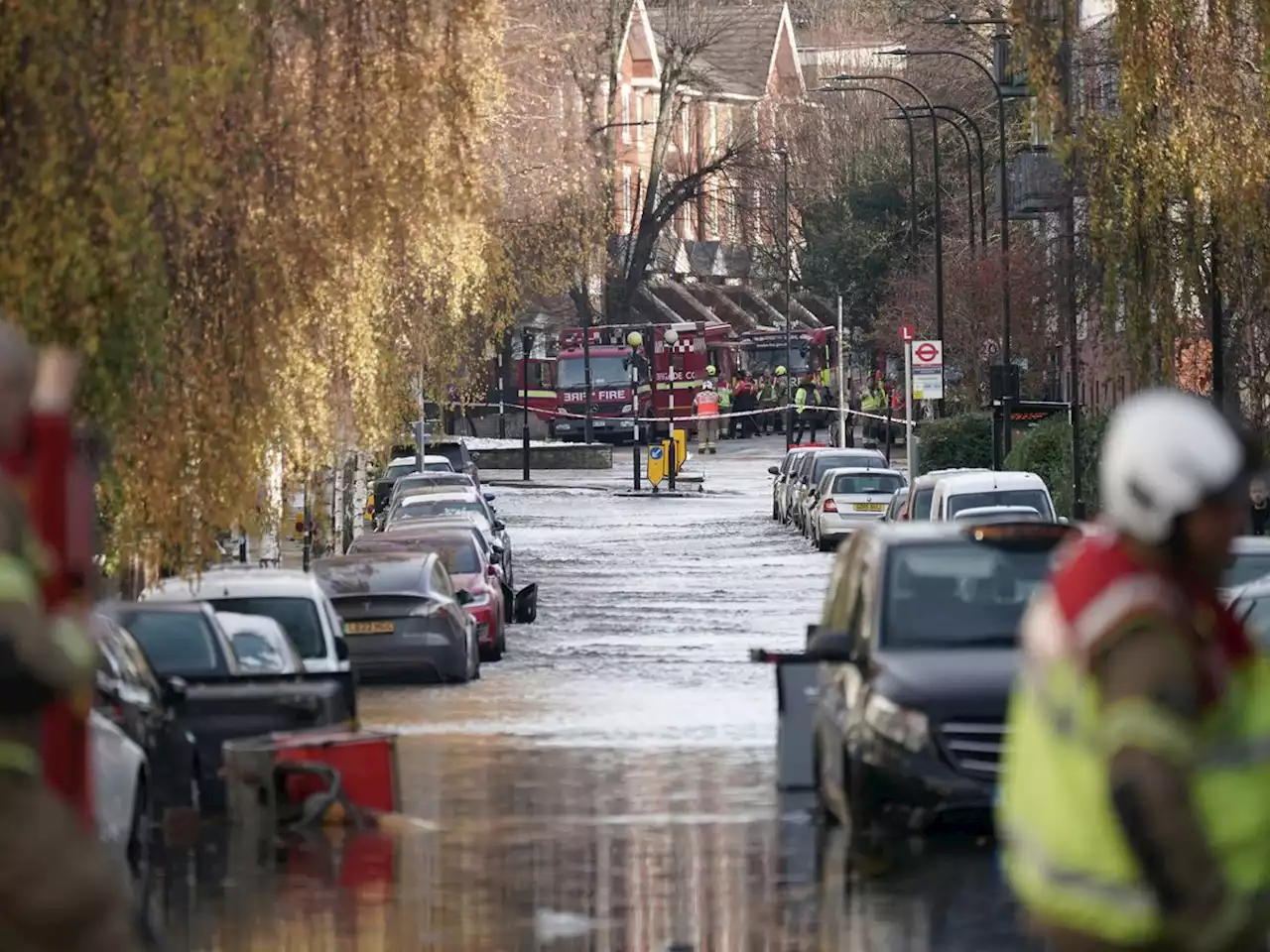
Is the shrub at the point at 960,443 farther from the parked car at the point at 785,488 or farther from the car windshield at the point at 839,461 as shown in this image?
the car windshield at the point at 839,461

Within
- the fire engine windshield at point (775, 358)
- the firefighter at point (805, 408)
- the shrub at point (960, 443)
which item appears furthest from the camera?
the fire engine windshield at point (775, 358)

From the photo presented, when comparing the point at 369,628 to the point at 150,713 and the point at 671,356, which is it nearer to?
the point at 150,713

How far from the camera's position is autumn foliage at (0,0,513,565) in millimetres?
16547

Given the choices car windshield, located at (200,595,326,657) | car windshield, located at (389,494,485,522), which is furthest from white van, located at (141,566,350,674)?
car windshield, located at (389,494,485,522)

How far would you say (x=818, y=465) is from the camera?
57312 mm

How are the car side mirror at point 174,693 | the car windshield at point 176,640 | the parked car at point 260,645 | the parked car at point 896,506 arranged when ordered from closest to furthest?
the car side mirror at point 174,693
the car windshield at point 176,640
the parked car at point 260,645
the parked car at point 896,506

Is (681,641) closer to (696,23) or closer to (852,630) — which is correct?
(852,630)

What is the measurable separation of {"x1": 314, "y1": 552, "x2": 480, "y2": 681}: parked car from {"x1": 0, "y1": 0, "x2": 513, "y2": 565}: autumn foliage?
1.74m

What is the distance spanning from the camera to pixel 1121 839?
4.61 meters

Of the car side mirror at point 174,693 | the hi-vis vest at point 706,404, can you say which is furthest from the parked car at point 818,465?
the car side mirror at point 174,693

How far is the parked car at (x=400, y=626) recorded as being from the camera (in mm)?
28641

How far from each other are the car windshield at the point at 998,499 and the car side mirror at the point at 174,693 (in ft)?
66.2

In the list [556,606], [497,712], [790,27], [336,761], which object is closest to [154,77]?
[336,761]

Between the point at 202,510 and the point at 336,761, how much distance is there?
426cm
